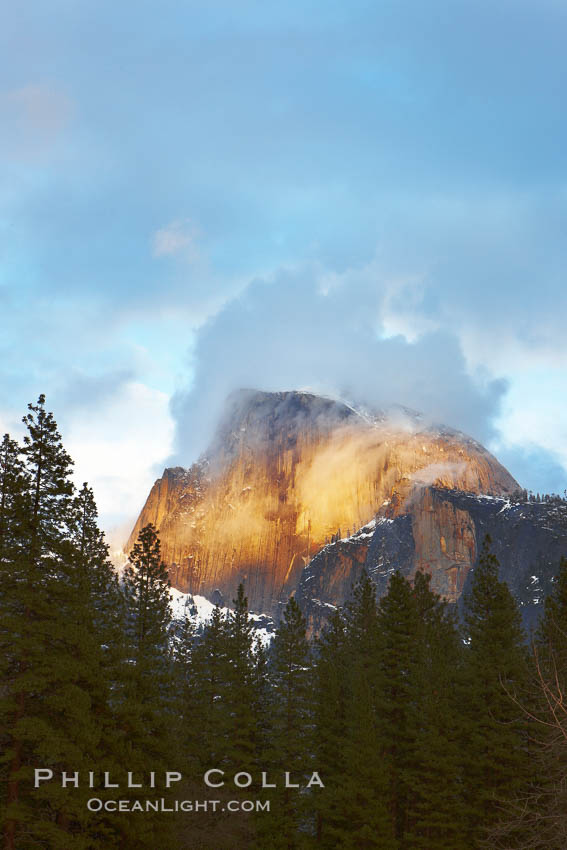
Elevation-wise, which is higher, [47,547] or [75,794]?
[47,547]

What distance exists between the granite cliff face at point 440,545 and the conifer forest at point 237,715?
334ft

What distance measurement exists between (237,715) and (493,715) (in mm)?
15361

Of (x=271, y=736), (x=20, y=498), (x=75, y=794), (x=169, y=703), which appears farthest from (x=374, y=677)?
(x=20, y=498)

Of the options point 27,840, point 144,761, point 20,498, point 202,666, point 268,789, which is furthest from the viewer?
point 202,666

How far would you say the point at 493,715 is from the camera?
1617 inches

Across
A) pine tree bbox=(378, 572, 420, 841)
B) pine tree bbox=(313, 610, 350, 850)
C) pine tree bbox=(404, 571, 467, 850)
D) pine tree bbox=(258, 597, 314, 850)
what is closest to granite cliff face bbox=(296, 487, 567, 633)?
pine tree bbox=(258, 597, 314, 850)

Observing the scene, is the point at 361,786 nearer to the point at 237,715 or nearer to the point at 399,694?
the point at 399,694

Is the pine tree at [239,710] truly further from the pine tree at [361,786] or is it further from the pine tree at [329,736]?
the pine tree at [361,786]

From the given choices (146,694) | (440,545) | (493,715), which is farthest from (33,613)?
(440,545)

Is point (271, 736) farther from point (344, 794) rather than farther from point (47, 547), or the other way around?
point (47, 547)

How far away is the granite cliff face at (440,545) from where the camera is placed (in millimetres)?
149000

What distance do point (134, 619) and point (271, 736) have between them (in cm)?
1256

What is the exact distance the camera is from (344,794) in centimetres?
3862

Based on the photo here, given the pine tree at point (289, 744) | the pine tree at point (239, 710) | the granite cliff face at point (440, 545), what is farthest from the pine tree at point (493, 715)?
the granite cliff face at point (440, 545)
